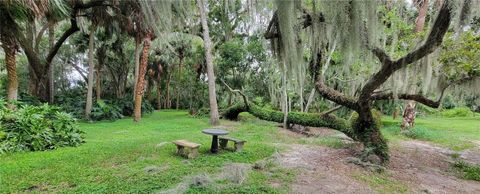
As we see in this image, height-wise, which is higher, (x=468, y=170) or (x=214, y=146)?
(x=214, y=146)

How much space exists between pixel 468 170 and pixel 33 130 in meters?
8.19

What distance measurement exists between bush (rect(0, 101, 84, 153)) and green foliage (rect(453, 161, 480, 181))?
740 cm

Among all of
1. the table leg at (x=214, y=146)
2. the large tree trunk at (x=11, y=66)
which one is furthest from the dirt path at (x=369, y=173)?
the large tree trunk at (x=11, y=66)

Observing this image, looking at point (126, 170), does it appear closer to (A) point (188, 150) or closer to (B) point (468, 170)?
(A) point (188, 150)

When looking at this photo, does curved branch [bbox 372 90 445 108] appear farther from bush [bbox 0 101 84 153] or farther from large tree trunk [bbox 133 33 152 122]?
large tree trunk [bbox 133 33 152 122]

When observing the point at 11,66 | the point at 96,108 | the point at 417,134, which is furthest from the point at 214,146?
the point at 96,108

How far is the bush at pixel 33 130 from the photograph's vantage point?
4.88 metres

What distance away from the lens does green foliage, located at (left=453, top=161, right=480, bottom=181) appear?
516cm

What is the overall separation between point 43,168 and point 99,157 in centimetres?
82

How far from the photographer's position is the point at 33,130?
5145 mm

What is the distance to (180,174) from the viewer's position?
3924 millimetres

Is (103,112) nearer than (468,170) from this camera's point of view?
No

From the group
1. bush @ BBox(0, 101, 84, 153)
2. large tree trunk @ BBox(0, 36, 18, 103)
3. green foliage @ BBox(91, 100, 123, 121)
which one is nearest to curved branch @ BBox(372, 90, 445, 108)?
bush @ BBox(0, 101, 84, 153)

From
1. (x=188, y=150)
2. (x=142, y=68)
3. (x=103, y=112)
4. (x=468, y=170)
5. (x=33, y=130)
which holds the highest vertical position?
(x=142, y=68)
